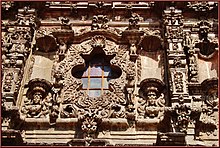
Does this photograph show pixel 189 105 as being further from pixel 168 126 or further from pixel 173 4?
pixel 173 4

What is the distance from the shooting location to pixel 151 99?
35.0 ft

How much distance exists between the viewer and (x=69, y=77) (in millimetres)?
11477

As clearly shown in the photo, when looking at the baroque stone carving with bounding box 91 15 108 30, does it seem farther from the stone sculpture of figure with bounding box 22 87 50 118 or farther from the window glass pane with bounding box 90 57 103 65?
the stone sculpture of figure with bounding box 22 87 50 118

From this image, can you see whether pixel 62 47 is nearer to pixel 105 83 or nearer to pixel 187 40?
pixel 105 83

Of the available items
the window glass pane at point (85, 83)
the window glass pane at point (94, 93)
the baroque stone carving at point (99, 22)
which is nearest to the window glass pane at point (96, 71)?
the window glass pane at point (85, 83)

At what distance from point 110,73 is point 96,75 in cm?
41

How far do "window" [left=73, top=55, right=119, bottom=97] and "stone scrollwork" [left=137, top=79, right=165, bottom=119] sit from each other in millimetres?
1072

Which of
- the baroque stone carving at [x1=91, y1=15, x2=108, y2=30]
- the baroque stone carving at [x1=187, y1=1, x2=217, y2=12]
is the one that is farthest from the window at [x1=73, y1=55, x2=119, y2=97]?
the baroque stone carving at [x1=187, y1=1, x2=217, y2=12]

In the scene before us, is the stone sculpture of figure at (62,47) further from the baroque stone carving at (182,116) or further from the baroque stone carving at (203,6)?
the baroque stone carving at (203,6)

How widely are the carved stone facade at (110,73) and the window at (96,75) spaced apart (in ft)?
0.09

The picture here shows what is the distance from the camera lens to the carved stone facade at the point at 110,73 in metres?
9.79

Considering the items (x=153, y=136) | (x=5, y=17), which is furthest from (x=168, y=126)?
(x=5, y=17)

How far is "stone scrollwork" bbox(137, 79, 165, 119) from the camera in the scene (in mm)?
10380

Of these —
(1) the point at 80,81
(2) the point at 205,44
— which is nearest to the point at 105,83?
(1) the point at 80,81
